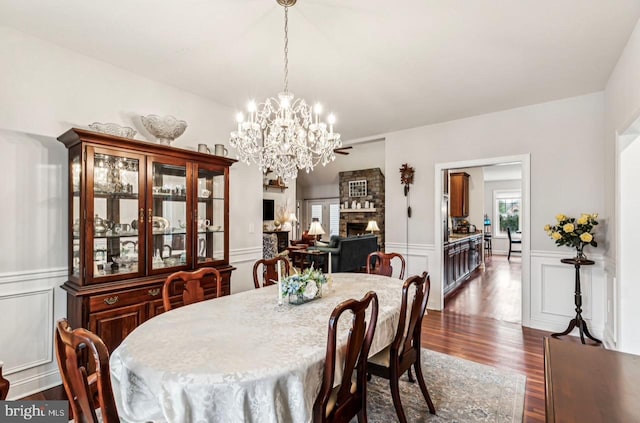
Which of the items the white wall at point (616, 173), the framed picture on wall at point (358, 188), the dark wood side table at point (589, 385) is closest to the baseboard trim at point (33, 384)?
the dark wood side table at point (589, 385)

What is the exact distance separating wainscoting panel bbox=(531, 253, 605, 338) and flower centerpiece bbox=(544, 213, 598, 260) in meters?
0.28

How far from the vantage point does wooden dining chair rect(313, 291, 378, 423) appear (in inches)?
51.3

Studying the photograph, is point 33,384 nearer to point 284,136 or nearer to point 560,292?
point 284,136

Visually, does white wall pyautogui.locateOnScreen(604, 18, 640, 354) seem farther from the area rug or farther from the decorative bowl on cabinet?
the decorative bowl on cabinet

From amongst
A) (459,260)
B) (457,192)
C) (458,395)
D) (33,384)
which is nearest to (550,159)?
(459,260)

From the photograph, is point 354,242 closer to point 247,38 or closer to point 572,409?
point 247,38

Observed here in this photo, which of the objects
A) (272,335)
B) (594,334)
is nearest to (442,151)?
(594,334)

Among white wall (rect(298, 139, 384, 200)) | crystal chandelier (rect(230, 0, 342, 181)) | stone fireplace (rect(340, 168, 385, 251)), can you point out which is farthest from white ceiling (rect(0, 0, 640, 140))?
stone fireplace (rect(340, 168, 385, 251))

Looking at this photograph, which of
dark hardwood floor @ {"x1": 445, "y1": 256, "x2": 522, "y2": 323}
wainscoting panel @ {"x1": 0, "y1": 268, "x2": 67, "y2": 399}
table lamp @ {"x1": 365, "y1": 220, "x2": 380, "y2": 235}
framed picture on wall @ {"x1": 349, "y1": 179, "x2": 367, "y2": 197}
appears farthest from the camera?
framed picture on wall @ {"x1": 349, "y1": 179, "x2": 367, "y2": 197}

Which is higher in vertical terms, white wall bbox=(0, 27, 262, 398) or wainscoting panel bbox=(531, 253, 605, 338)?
white wall bbox=(0, 27, 262, 398)

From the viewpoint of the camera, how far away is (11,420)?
1.65 metres

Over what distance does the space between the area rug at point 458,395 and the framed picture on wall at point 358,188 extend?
23.7 feet

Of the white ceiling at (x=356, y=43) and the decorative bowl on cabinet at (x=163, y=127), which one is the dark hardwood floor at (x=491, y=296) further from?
the decorative bowl on cabinet at (x=163, y=127)

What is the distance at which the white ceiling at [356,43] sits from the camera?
206 cm
